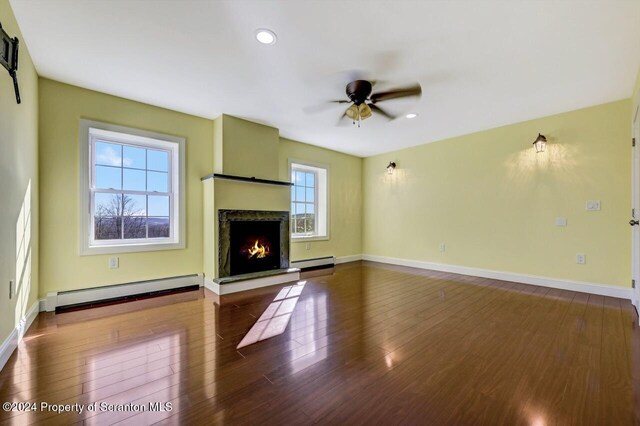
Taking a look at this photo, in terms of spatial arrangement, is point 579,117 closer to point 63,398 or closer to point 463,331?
point 463,331

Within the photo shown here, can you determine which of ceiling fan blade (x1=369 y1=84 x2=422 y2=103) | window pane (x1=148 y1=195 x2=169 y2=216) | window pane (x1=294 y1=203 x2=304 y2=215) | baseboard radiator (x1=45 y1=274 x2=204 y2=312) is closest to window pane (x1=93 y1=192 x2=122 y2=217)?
window pane (x1=148 y1=195 x2=169 y2=216)

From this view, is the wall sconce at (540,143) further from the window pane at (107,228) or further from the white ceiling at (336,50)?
the window pane at (107,228)

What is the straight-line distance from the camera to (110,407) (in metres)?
1.49

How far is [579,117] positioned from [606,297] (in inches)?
93.2

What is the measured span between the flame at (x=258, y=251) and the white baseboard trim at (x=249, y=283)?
415 mm

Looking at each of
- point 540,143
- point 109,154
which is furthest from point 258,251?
point 540,143

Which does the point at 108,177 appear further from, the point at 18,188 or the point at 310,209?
the point at 310,209

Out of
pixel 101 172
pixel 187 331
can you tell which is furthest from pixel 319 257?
pixel 101 172

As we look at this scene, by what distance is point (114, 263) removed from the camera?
3344 millimetres

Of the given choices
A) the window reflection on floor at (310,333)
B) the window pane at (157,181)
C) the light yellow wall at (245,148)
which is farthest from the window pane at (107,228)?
the window reflection on floor at (310,333)

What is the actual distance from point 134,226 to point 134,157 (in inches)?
35.6

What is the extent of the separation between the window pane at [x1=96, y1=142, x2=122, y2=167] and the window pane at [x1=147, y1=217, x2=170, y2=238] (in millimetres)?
816

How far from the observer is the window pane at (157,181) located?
373 centimetres

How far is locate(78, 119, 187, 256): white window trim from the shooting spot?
125 inches
